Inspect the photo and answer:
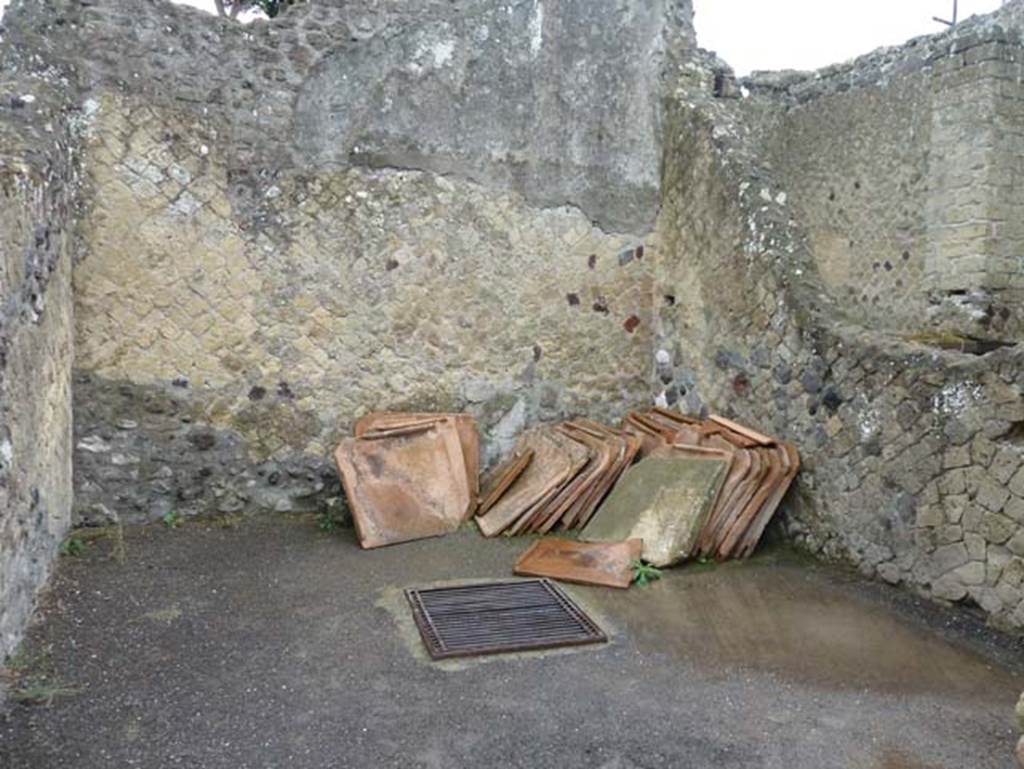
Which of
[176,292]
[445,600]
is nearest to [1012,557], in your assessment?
[445,600]

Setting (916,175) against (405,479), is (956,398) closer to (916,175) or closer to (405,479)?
(405,479)

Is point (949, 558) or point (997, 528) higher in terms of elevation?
point (997, 528)

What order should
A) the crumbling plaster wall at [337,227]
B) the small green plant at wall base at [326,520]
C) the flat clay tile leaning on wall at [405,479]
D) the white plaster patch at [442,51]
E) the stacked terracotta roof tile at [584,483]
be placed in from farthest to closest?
the white plaster patch at [442,51] → the small green plant at wall base at [326,520] → the flat clay tile leaning on wall at [405,479] → the crumbling plaster wall at [337,227] → the stacked terracotta roof tile at [584,483]

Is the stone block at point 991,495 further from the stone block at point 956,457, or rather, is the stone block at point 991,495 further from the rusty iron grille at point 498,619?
the rusty iron grille at point 498,619

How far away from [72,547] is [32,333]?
1.34 meters

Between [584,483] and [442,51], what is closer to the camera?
[584,483]

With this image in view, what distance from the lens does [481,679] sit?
3359mm

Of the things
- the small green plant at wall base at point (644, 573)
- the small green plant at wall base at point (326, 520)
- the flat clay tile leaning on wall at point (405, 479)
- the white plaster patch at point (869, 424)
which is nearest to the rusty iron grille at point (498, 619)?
the small green plant at wall base at point (644, 573)

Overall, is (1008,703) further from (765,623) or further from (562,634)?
(562,634)

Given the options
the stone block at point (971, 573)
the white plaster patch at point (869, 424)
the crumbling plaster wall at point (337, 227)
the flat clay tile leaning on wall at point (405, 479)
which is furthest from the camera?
the flat clay tile leaning on wall at point (405, 479)

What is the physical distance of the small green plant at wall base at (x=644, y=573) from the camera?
4.50 m

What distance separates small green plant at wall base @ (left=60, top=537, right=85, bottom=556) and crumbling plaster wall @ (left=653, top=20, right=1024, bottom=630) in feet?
13.3

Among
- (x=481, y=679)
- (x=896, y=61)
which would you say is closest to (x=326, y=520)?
(x=481, y=679)

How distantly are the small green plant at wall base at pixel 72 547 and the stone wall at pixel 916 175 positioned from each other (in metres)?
7.51
